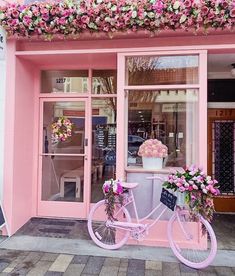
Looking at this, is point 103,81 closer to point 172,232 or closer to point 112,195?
point 112,195

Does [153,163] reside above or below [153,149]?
below

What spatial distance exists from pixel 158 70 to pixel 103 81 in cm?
120

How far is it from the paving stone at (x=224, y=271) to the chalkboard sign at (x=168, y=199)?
865 millimetres

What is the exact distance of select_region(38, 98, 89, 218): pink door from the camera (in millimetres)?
5363

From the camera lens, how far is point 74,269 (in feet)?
11.6

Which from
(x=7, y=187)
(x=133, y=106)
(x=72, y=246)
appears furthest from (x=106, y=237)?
(x=133, y=106)

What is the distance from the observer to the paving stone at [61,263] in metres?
3.54

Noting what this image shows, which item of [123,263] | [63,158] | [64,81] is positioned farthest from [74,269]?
[64,81]

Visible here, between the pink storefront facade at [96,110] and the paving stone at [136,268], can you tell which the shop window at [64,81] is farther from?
the paving stone at [136,268]

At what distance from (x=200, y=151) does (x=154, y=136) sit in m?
0.83

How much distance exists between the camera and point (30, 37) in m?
4.53

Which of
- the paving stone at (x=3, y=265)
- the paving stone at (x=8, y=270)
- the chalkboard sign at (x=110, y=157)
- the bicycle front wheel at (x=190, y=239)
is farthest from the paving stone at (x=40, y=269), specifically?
the chalkboard sign at (x=110, y=157)

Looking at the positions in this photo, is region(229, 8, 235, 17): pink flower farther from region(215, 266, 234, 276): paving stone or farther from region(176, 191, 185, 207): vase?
region(215, 266, 234, 276): paving stone

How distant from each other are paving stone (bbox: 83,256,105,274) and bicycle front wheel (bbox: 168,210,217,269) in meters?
0.93
